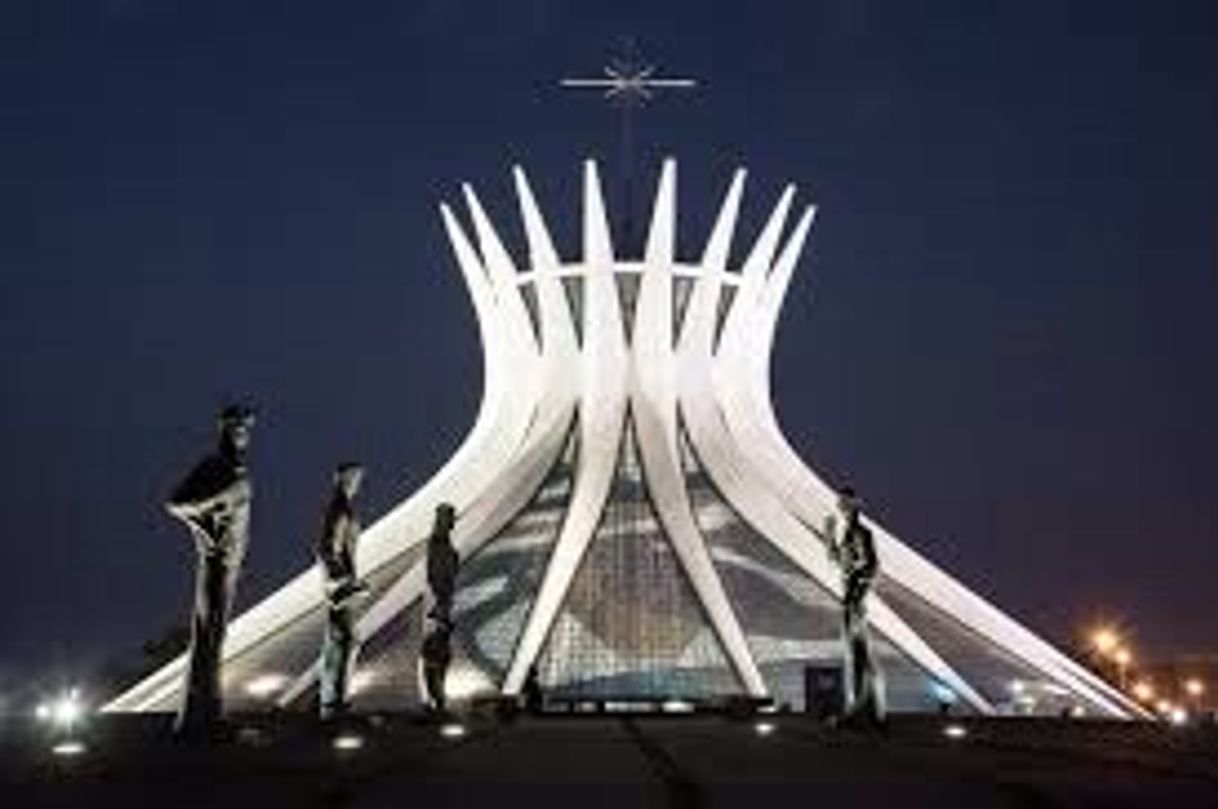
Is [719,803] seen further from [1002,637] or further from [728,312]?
[728,312]

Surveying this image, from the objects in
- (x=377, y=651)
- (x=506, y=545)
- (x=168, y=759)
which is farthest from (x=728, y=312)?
(x=168, y=759)

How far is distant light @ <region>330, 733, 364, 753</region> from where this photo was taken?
13.6 m

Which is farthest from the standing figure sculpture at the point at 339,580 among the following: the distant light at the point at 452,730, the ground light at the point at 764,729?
the ground light at the point at 764,729

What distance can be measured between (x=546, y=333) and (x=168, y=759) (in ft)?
112

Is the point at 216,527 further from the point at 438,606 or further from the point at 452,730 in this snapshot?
the point at 438,606

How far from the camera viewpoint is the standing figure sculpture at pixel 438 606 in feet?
71.4

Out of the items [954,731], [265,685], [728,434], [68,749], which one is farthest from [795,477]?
[68,749]

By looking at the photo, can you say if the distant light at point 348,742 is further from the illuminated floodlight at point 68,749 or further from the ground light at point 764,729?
the ground light at point 764,729

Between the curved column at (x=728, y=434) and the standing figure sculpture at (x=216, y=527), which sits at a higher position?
the curved column at (x=728, y=434)

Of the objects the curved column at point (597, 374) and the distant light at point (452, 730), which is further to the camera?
the curved column at point (597, 374)

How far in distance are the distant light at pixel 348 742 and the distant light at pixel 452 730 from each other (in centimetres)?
121

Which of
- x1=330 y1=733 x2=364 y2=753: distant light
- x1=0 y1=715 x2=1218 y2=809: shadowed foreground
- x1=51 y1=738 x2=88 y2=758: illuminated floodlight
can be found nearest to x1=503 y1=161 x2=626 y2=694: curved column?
x1=0 y1=715 x2=1218 y2=809: shadowed foreground

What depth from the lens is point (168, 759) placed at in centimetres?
1188

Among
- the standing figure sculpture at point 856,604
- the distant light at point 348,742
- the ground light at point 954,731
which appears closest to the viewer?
the distant light at point 348,742
